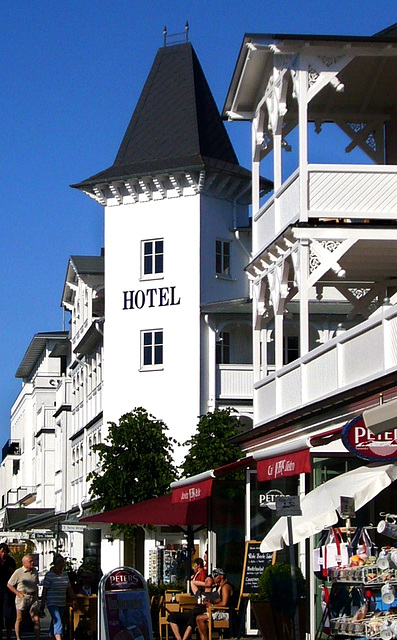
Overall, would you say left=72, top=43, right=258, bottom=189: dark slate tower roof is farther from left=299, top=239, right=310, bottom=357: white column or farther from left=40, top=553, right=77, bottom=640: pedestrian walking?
left=40, top=553, right=77, bottom=640: pedestrian walking

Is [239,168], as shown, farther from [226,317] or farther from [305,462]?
[305,462]

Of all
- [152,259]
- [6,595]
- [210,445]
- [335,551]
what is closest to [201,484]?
[6,595]

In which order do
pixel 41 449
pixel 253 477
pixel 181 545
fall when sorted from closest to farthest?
pixel 253 477 → pixel 181 545 → pixel 41 449

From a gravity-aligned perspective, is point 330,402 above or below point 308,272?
below

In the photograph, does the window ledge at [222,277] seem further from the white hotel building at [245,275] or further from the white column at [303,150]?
the white column at [303,150]

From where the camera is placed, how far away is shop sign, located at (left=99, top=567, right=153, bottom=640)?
54.9 feet

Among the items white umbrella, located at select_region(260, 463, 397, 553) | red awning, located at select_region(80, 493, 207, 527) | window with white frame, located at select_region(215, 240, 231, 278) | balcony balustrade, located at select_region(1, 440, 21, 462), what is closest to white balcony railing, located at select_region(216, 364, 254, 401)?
window with white frame, located at select_region(215, 240, 231, 278)

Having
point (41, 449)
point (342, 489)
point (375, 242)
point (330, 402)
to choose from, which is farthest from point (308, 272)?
point (41, 449)

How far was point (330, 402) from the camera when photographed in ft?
62.2

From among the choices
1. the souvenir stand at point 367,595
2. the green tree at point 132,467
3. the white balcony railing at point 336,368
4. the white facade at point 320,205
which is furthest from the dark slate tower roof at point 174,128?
the souvenir stand at point 367,595

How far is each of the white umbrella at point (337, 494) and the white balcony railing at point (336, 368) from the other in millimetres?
3919

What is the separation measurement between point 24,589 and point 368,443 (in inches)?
385

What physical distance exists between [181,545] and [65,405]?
24392 mm

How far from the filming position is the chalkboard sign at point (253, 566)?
1986 centimetres
